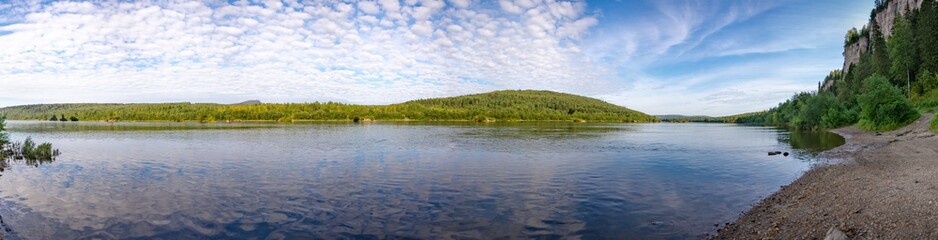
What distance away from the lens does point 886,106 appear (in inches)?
2133

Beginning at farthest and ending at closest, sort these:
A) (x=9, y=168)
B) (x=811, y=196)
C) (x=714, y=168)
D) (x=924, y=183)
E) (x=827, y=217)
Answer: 1. (x=714, y=168)
2. (x=9, y=168)
3. (x=811, y=196)
4. (x=924, y=183)
5. (x=827, y=217)

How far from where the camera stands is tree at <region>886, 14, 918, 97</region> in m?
78.2

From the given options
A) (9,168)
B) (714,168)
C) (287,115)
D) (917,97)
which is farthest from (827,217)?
(287,115)

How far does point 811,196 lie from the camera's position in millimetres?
16531

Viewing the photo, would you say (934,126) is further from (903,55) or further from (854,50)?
(854,50)

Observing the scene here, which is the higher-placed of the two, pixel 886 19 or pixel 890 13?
pixel 890 13

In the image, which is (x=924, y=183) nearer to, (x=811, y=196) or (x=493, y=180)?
(x=811, y=196)

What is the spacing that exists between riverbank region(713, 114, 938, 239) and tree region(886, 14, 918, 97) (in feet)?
251

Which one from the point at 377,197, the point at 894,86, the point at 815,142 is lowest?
the point at 377,197

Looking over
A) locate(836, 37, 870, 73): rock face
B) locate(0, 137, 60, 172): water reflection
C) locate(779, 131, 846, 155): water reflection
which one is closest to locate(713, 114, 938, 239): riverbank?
locate(779, 131, 846, 155): water reflection

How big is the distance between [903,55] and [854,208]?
93864 millimetres

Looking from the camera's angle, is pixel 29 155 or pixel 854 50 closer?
pixel 29 155

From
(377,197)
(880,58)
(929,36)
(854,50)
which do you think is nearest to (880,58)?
(880,58)

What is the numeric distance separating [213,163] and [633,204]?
1011 inches
